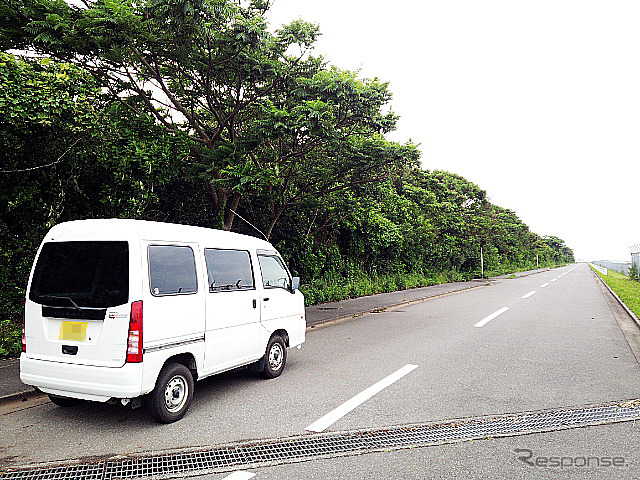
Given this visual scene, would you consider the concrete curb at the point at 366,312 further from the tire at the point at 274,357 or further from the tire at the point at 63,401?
the tire at the point at 63,401

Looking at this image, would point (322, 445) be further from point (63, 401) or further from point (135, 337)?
point (63, 401)

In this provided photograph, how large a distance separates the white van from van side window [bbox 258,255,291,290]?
105 centimetres

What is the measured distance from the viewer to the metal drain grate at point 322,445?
392cm

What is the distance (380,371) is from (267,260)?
2404mm

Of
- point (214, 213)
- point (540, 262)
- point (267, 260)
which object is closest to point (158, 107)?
point (214, 213)

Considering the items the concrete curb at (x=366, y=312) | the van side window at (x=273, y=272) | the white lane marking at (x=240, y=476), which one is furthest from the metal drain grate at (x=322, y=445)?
the concrete curb at (x=366, y=312)

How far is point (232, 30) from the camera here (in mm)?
8844

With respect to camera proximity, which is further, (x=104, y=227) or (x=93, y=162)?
(x=93, y=162)

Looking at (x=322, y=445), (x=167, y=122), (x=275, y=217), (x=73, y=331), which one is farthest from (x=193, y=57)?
(x=322, y=445)

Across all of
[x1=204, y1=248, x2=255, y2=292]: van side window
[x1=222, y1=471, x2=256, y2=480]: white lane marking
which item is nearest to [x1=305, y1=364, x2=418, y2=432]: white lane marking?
[x1=222, y1=471, x2=256, y2=480]: white lane marking

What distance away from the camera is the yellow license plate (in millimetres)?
4852

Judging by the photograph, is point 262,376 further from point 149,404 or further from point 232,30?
point 232,30

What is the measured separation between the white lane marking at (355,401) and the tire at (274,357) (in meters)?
1.43

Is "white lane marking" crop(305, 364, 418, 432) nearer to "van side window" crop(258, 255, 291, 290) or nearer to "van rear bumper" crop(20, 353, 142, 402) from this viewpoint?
"van rear bumper" crop(20, 353, 142, 402)
